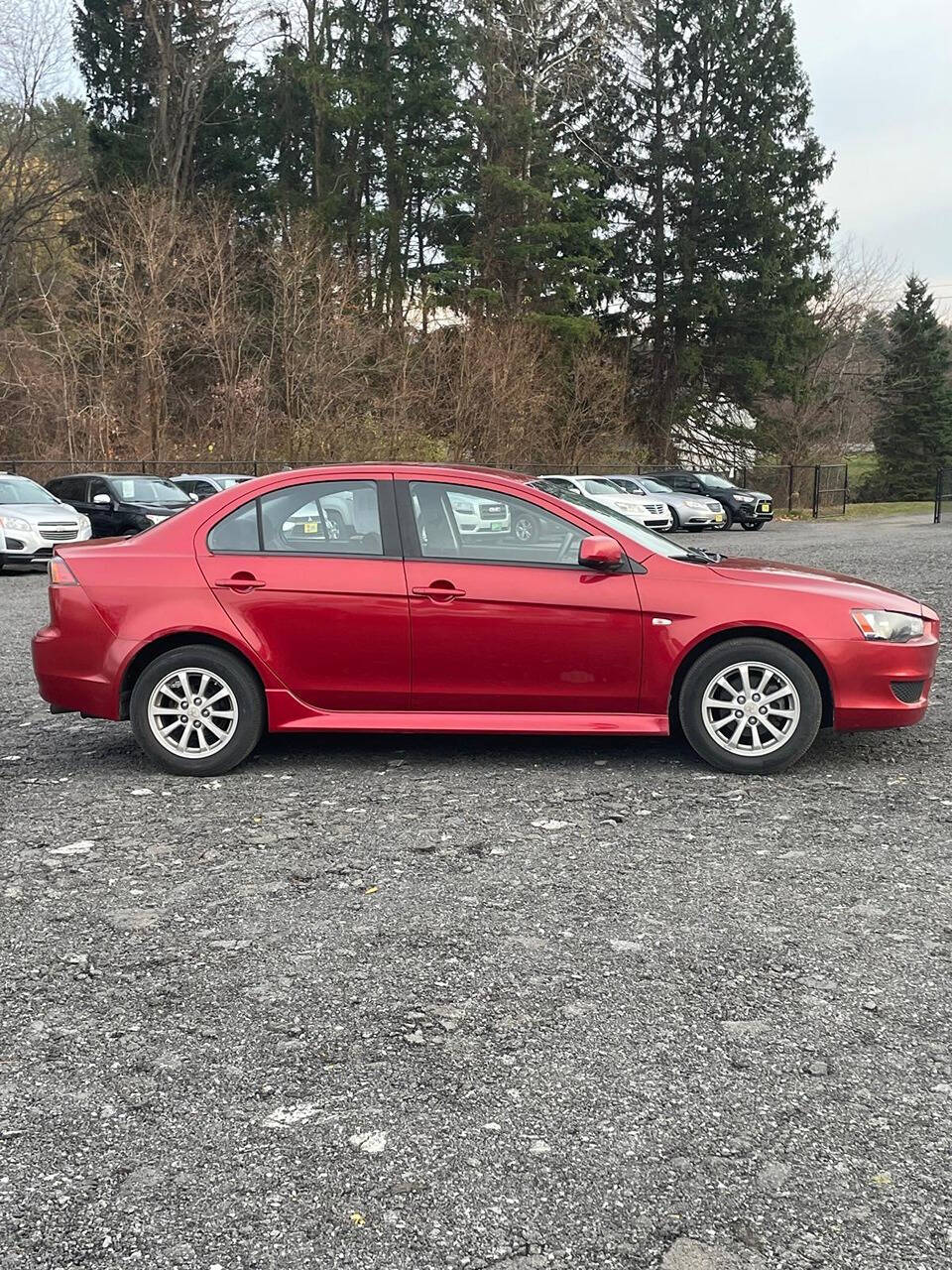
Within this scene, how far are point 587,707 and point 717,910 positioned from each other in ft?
6.42

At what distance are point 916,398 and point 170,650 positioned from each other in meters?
58.2

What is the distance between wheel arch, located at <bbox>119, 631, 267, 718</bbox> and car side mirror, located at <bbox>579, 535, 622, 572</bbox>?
5.84ft

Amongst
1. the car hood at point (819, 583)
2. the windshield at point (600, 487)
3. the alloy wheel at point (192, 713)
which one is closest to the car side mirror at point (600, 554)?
the car hood at point (819, 583)

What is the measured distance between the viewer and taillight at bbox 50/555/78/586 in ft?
20.0

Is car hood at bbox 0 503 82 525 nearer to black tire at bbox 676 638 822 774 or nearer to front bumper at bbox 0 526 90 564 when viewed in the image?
front bumper at bbox 0 526 90 564

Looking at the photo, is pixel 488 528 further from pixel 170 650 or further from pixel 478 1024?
pixel 478 1024

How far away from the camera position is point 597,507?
698cm

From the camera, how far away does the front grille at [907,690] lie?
593 cm

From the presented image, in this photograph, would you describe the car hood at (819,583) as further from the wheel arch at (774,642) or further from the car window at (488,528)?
the car window at (488,528)

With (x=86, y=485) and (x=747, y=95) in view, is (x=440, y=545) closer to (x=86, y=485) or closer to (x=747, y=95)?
(x=86, y=485)

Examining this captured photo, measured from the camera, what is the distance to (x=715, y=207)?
147 feet

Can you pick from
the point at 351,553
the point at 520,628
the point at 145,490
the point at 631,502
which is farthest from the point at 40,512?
the point at 520,628

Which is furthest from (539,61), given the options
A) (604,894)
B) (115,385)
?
(604,894)

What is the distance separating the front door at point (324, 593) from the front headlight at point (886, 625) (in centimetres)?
233
